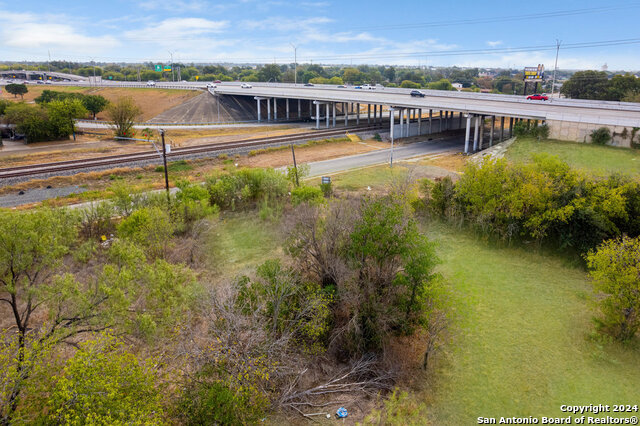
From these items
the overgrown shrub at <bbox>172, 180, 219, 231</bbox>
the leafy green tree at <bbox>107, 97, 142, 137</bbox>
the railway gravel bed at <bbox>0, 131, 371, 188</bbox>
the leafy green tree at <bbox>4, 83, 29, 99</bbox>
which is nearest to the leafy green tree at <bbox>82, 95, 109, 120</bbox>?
the leafy green tree at <bbox>107, 97, 142, 137</bbox>

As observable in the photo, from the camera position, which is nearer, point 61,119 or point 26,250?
point 26,250

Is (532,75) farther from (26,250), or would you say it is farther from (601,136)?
(26,250)

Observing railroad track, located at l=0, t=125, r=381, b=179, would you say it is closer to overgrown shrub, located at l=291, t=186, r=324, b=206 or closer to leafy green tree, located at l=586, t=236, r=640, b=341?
overgrown shrub, located at l=291, t=186, r=324, b=206

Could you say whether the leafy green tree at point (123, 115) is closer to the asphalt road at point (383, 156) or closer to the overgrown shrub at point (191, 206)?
the asphalt road at point (383, 156)

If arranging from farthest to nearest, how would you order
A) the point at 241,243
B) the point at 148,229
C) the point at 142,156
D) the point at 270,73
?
the point at 270,73, the point at 142,156, the point at 241,243, the point at 148,229

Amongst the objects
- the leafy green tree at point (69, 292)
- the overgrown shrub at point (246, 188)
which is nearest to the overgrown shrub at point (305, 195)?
the overgrown shrub at point (246, 188)

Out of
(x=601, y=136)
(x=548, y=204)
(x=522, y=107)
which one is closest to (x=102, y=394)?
(x=548, y=204)
